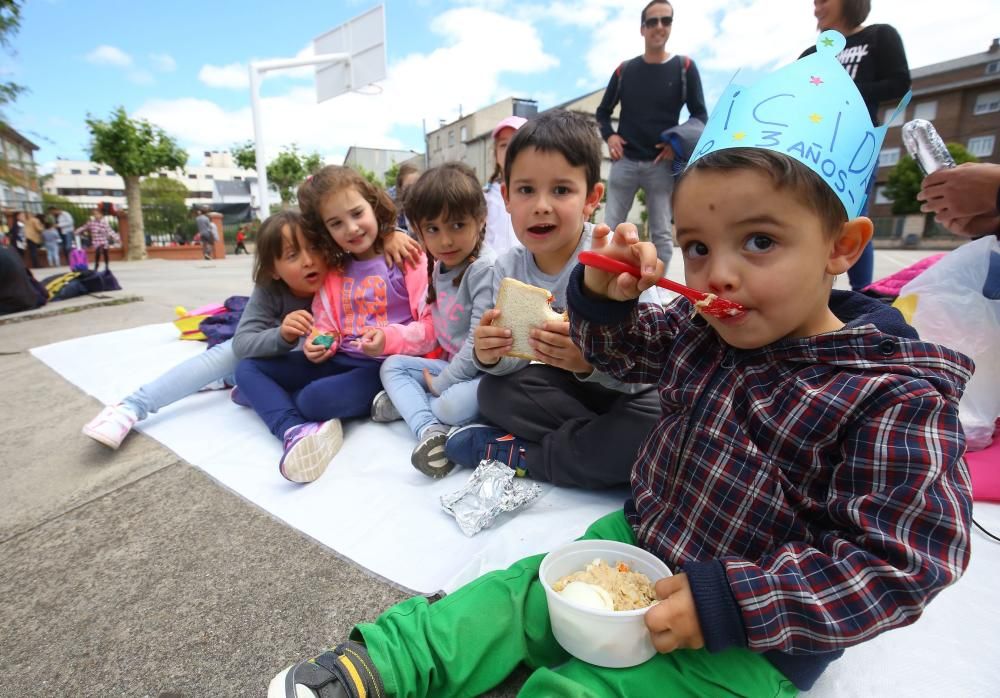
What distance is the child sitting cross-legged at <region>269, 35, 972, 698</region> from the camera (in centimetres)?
70

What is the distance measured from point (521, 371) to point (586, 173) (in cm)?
68

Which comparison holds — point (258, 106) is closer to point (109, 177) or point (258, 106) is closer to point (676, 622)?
point (676, 622)

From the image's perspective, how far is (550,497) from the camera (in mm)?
1539

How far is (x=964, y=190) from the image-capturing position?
1.69 m

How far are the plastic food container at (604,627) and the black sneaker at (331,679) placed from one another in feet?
1.03

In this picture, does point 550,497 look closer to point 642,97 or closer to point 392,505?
point 392,505

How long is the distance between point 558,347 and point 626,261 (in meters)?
0.48

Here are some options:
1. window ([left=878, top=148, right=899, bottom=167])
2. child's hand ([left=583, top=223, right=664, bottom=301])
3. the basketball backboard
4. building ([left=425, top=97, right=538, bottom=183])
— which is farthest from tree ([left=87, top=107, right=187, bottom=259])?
window ([left=878, top=148, right=899, bottom=167])

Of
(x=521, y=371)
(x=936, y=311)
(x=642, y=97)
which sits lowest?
(x=521, y=371)

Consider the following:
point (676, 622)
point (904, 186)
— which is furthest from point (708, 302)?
point (904, 186)

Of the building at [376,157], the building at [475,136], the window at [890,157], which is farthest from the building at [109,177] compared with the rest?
the window at [890,157]

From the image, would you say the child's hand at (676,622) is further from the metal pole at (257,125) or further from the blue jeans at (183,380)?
the metal pole at (257,125)

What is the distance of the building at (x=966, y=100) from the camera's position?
2241cm

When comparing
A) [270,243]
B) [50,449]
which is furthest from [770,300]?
[50,449]
